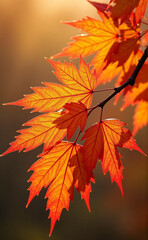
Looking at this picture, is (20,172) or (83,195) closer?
(83,195)

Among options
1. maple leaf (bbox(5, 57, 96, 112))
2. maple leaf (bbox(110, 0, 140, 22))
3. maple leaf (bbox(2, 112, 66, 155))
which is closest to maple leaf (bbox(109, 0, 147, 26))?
maple leaf (bbox(110, 0, 140, 22))

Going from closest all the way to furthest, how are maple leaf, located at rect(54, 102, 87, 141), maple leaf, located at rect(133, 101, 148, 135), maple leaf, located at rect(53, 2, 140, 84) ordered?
maple leaf, located at rect(54, 102, 87, 141) < maple leaf, located at rect(53, 2, 140, 84) < maple leaf, located at rect(133, 101, 148, 135)

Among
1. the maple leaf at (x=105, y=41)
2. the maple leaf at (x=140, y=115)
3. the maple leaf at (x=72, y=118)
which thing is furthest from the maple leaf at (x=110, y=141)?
the maple leaf at (x=140, y=115)

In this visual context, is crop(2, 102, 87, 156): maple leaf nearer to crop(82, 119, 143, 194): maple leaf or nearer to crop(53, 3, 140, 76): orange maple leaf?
crop(82, 119, 143, 194): maple leaf

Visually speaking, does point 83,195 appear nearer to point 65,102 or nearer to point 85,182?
point 85,182

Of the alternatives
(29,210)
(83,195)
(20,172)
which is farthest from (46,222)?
(83,195)
